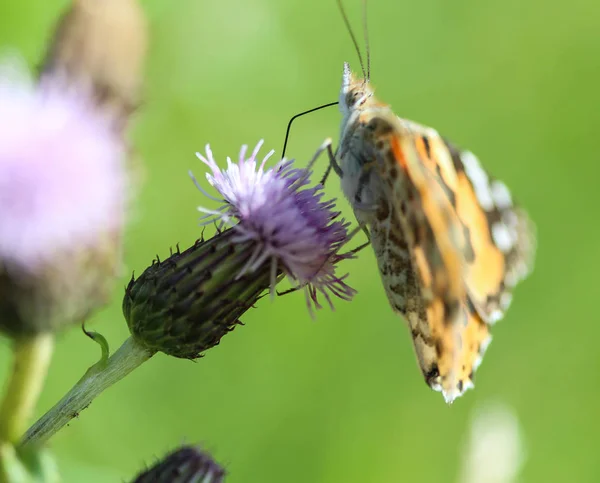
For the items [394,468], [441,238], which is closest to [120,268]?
[441,238]

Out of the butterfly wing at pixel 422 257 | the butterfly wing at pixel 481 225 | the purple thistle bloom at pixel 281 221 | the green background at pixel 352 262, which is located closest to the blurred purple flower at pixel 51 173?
the purple thistle bloom at pixel 281 221

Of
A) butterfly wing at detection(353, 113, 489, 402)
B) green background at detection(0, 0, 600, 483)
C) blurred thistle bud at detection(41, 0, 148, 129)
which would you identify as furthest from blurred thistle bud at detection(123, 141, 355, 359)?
green background at detection(0, 0, 600, 483)

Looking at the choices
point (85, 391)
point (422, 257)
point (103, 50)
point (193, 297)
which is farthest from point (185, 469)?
point (103, 50)

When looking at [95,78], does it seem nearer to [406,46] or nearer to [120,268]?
[120,268]

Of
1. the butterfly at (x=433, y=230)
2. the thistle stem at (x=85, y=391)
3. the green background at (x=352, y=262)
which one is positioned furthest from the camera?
the green background at (x=352, y=262)

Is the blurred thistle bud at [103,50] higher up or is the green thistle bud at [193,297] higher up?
the blurred thistle bud at [103,50]

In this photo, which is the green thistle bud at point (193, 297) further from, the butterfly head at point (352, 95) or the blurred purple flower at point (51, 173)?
the butterfly head at point (352, 95)

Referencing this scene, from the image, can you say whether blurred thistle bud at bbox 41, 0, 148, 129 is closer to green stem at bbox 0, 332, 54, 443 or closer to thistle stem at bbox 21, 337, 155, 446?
thistle stem at bbox 21, 337, 155, 446
